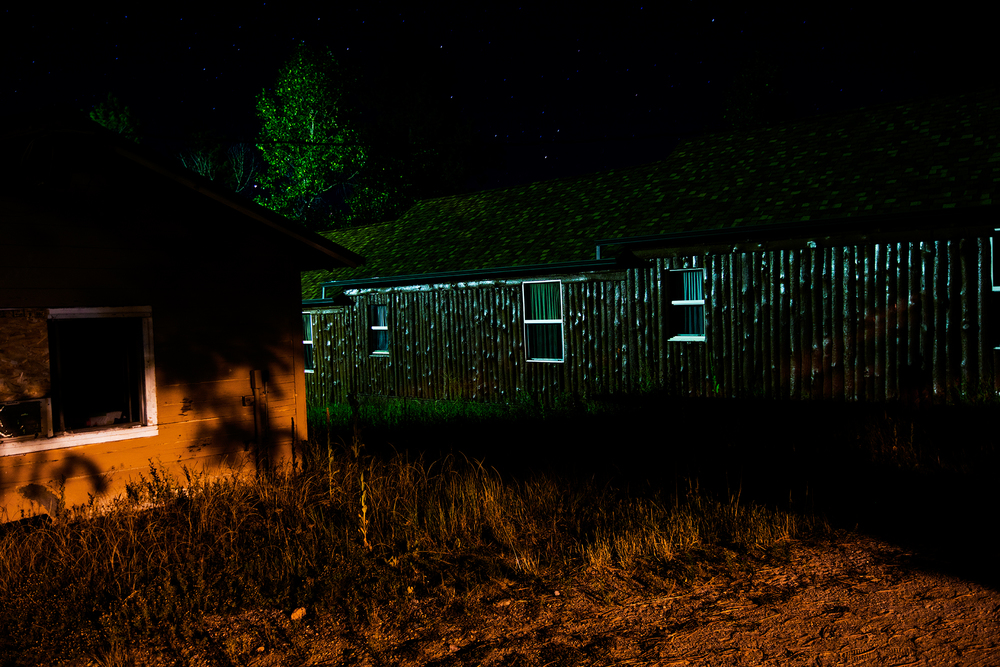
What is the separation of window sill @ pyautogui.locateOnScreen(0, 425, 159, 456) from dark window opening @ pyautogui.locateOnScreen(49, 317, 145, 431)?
0.12 metres

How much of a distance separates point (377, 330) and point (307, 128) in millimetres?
20383

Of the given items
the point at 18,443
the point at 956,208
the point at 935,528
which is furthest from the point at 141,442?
the point at 956,208

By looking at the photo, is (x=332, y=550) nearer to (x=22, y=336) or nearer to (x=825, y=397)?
(x=22, y=336)

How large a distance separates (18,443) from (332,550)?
10.9 feet

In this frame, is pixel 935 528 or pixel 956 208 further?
pixel 956 208

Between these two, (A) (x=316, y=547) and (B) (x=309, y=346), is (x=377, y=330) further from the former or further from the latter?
(A) (x=316, y=547)

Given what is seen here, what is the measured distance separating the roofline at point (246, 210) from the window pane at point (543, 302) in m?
7.46

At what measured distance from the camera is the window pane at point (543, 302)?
52.0 feet

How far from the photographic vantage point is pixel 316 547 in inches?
227

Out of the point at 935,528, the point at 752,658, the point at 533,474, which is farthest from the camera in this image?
the point at 533,474

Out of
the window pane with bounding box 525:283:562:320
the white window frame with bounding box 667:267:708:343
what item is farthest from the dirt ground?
the window pane with bounding box 525:283:562:320

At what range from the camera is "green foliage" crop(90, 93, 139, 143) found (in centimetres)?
4550

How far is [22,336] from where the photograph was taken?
6531mm

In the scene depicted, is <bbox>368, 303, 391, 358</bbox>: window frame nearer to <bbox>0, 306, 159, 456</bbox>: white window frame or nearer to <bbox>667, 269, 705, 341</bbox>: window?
<bbox>667, 269, 705, 341</bbox>: window
